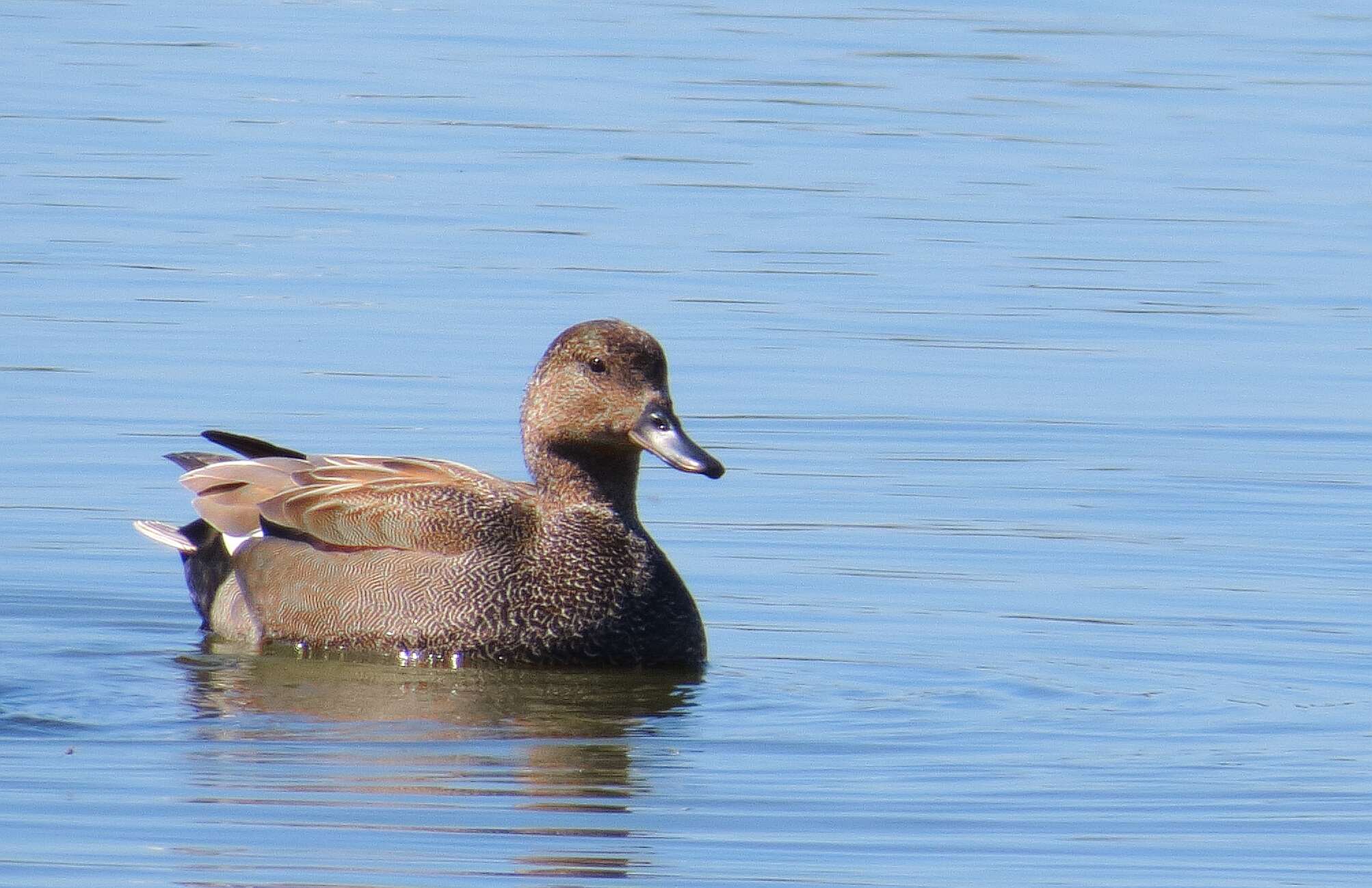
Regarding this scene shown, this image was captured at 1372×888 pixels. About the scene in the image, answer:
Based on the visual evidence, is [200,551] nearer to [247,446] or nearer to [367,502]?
[247,446]

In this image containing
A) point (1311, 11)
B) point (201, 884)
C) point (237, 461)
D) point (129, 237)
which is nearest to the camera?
point (201, 884)

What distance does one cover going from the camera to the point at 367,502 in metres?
10.5

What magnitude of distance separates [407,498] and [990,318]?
6043 mm

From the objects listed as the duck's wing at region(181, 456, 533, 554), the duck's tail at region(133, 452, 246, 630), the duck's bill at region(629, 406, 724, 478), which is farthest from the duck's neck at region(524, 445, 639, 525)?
the duck's tail at region(133, 452, 246, 630)

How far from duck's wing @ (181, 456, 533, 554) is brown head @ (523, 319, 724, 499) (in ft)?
0.90

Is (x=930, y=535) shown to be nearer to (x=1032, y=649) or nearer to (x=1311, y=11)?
(x=1032, y=649)

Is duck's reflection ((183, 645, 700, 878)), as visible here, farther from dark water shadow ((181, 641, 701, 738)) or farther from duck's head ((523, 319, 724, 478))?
duck's head ((523, 319, 724, 478))

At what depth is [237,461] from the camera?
436 inches

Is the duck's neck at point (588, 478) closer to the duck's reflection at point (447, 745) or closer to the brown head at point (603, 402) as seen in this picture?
the brown head at point (603, 402)

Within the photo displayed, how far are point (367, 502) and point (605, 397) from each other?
0.91m

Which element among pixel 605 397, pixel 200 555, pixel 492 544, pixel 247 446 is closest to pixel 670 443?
pixel 605 397

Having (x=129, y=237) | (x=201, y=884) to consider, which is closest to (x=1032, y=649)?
(x=201, y=884)

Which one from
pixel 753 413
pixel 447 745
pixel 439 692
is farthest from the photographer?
pixel 753 413

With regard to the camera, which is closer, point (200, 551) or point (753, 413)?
point (200, 551)
